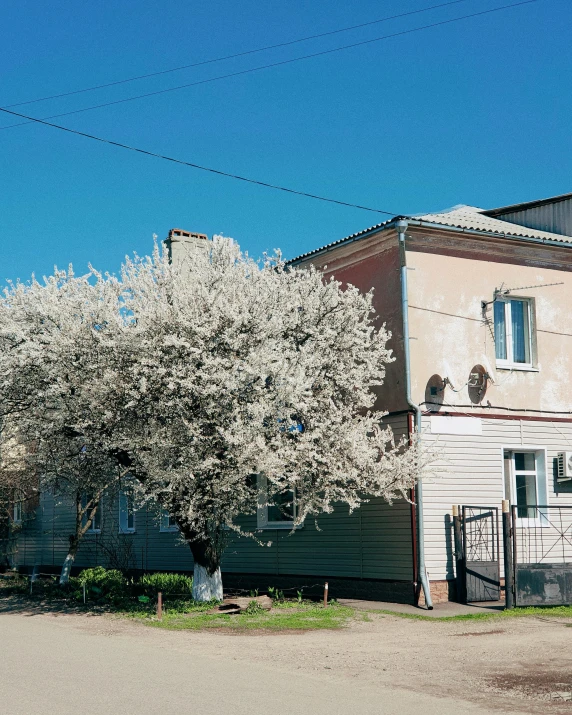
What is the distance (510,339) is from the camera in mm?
18844

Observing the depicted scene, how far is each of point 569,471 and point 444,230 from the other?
221 inches

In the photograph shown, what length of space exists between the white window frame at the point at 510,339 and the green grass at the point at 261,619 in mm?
6239

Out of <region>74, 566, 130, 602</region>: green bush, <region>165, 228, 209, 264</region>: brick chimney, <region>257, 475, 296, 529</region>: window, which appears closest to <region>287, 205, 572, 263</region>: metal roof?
<region>165, 228, 209, 264</region>: brick chimney

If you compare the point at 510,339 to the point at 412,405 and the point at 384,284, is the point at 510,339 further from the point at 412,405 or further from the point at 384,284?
the point at 412,405

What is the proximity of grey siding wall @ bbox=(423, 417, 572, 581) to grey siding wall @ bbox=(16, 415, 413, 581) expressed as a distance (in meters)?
0.50

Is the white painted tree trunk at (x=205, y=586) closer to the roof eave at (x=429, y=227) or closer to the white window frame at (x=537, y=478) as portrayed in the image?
the white window frame at (x=537, y=478)

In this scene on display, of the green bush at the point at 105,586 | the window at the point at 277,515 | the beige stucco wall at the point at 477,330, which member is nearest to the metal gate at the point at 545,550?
the beige stucco wall at the point at 477,330

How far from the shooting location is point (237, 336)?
14.9 m

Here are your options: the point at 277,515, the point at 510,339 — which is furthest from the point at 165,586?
the point at 510,339

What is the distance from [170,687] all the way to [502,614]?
828 centimetres

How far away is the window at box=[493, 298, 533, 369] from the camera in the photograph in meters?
18.8

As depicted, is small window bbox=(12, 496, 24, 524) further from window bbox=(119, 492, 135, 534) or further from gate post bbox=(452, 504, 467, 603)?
gate post bbox=(452, 504, 467, 603)

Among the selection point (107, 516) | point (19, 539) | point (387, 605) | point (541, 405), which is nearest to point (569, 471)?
point (541, 405)

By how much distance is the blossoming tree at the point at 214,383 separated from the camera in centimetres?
1473
